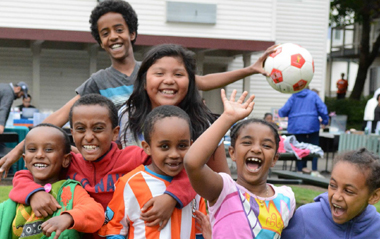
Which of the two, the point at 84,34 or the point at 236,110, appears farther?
the point at 84,34

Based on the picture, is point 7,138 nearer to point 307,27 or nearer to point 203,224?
point 203,224

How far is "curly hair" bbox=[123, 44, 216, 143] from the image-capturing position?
257 centimetres

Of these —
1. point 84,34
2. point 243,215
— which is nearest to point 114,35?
point 243,215

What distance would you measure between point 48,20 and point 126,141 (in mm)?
12222

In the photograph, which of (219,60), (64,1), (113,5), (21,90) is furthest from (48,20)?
(113,5)

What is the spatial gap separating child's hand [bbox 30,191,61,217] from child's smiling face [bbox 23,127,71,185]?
135 mm

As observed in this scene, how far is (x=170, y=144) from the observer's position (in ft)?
7.19

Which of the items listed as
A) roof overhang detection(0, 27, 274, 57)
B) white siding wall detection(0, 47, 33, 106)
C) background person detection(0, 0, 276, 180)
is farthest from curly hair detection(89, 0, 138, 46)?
white siding wall detection(0, 47, 33, 106)

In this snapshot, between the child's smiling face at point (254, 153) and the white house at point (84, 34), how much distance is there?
1199cm

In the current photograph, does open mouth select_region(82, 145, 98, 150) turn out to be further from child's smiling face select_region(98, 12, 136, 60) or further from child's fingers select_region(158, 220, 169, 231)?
child's smiling face select_region(98, 12, 136, 60)

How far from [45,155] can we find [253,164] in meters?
1.10

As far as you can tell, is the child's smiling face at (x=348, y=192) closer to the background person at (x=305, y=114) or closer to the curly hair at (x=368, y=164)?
the curly hair at (x=368, y=164)

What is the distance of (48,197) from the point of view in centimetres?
220

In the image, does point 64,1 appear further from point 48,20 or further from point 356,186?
point 356,186
